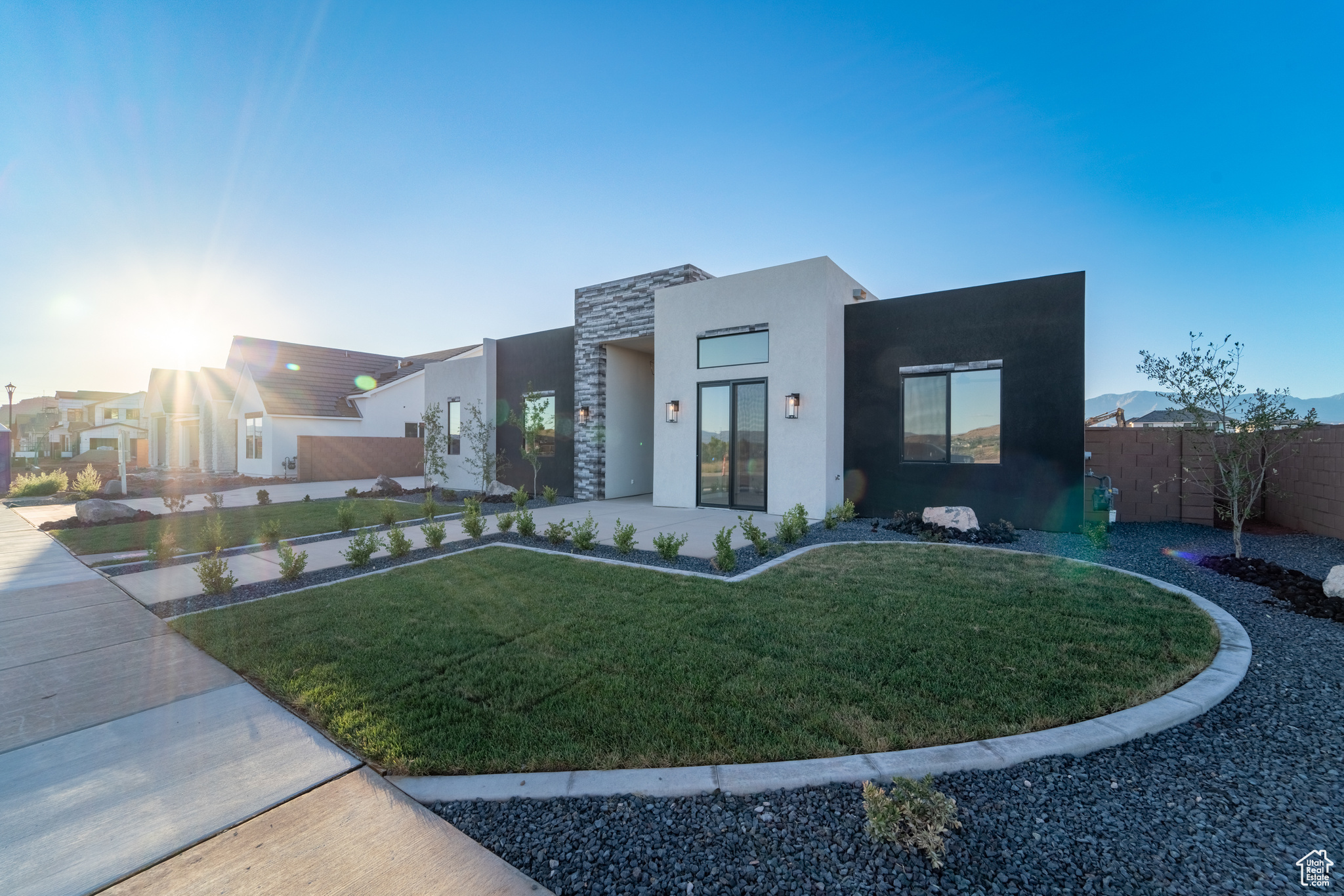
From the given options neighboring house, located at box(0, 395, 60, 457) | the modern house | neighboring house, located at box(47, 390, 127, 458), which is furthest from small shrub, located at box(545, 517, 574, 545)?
neighboring house, located at box(47, 390, 127, 458)

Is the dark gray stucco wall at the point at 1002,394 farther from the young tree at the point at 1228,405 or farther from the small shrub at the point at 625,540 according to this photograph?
the small shrub at the point at 625,540

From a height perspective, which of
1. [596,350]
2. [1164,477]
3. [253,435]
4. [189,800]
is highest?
[596,350]

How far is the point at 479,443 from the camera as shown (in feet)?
47.3

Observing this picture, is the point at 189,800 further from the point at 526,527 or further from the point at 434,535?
the point at 526,527

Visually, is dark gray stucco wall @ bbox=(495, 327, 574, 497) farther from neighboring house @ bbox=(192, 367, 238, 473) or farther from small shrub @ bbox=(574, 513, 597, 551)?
neighboring house @ bbox=(192, 367, 238, 473)

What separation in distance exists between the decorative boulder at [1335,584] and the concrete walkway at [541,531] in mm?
5563

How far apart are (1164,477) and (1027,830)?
33.4 feet

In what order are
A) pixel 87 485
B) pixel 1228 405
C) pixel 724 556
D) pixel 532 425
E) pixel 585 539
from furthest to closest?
pixel 87 485 → pixel 532 425 → pixel 585 539 → pixel 1228 405 → pixel 724 556

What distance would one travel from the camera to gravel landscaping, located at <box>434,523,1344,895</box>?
5.60ft

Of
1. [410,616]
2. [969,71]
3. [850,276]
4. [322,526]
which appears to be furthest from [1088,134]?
[322,526]

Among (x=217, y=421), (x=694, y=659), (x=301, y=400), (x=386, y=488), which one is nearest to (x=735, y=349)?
(x=694, y=659)

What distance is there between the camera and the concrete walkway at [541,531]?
559 cm

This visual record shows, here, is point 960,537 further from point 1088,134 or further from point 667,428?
point 1088,134

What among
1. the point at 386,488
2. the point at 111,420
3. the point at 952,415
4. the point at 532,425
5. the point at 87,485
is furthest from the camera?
the point at 111,420
